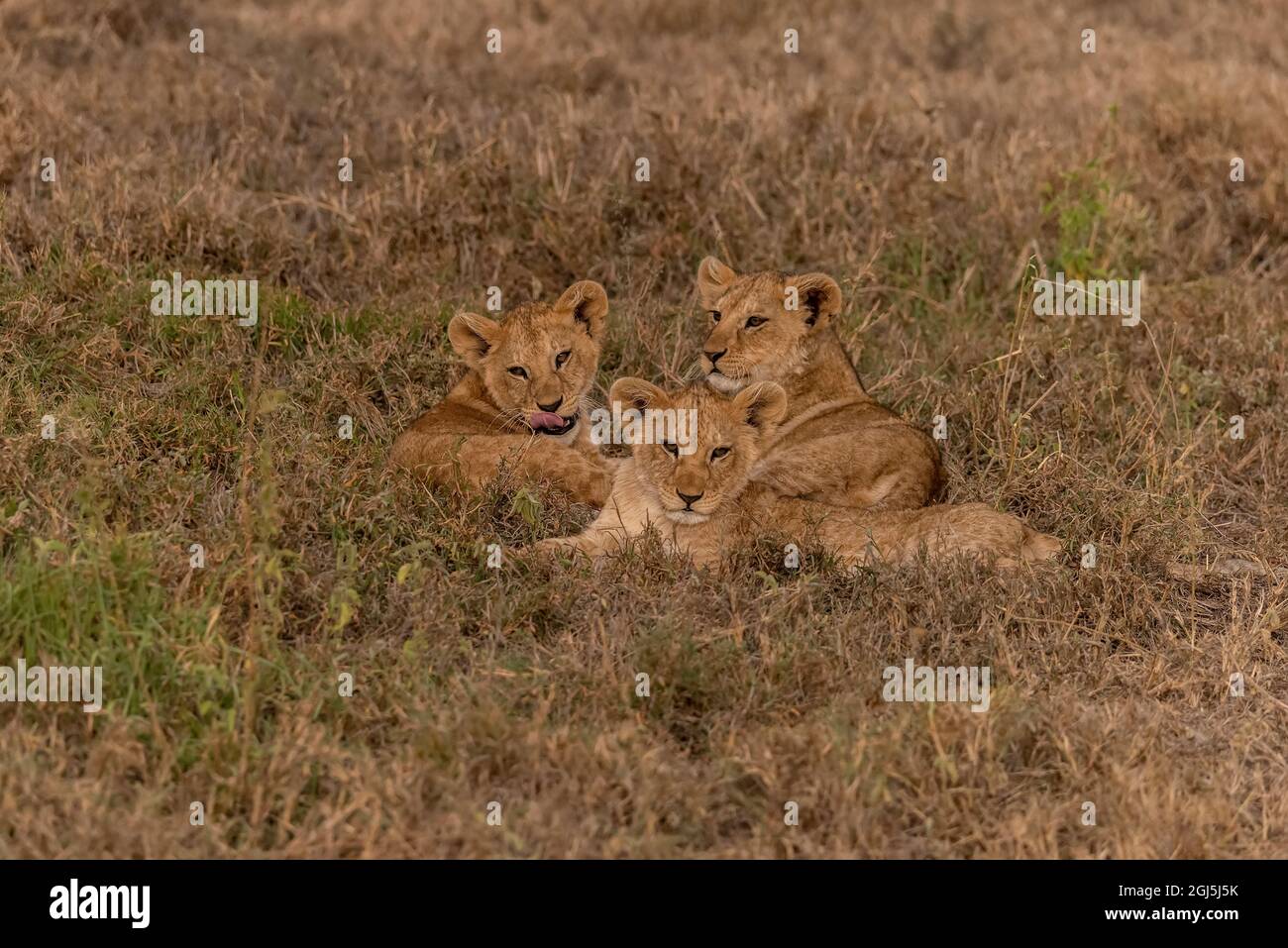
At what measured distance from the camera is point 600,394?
24.6ft

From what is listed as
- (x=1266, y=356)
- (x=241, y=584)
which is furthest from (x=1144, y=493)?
(x=241, y=584)

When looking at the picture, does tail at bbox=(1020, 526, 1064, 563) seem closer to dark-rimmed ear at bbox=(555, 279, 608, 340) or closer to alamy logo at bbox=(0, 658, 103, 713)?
dark-rimmed ear at bbox=(555, 279, 608, 340)

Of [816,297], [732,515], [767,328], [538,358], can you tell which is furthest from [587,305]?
[732,515]

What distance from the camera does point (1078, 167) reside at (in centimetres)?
952

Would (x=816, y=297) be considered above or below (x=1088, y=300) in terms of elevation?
below

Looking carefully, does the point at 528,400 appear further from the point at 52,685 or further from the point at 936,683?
the point at 52,685

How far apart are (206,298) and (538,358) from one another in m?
1.68

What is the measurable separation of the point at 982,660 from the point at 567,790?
1611mm

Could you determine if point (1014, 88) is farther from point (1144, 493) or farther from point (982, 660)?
point (982, 660)

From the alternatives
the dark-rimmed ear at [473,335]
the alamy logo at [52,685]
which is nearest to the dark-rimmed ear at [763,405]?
the dark-rimmed ear at [473,335]

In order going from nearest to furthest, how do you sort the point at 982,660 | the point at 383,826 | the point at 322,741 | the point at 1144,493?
the point at 383,826
the point at 322,741
the point at 982,660
the point at 1144,493

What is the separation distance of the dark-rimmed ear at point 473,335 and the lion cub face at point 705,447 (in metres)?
0.84
